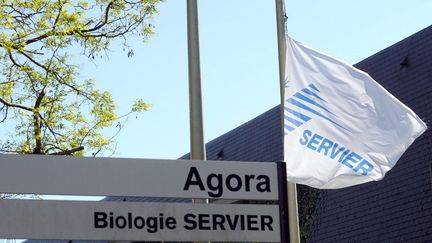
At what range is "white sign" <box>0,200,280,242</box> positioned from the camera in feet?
26.2

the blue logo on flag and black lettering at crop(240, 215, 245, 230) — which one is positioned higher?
the blue logo on flag

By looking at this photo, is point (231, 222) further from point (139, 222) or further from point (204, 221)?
point (139, 222)


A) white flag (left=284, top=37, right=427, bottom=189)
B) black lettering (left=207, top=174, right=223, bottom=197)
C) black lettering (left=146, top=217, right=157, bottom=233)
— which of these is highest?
white flag (left=284, top=37, right=427, bottom=189)

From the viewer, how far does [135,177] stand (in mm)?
8305

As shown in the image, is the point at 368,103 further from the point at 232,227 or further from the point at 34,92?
the point at 34,92

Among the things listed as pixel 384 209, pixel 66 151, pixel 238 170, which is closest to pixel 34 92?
pixel 66 151

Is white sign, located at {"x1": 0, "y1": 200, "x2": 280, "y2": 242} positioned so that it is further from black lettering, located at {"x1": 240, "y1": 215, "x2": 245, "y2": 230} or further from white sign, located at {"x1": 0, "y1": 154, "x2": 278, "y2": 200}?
white sign, located at {"x1": 0, "y1": 154, "x2": 278, "y2": 200}

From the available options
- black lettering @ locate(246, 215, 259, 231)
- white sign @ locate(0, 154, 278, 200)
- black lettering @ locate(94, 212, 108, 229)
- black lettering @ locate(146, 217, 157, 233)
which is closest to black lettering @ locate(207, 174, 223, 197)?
white sign @ locate(0, 154, 278, 200)

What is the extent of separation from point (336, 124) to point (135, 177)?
2.81 m

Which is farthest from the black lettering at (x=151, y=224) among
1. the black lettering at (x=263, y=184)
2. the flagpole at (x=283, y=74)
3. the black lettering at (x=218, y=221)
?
the flagpole at (x=283, y=74)

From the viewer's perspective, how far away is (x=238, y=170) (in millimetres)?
8586

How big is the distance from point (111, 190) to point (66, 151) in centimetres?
1152

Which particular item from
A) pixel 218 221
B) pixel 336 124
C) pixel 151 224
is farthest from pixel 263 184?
pixel 336 124

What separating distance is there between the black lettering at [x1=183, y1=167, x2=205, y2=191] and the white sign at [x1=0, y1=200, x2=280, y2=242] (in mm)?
153
